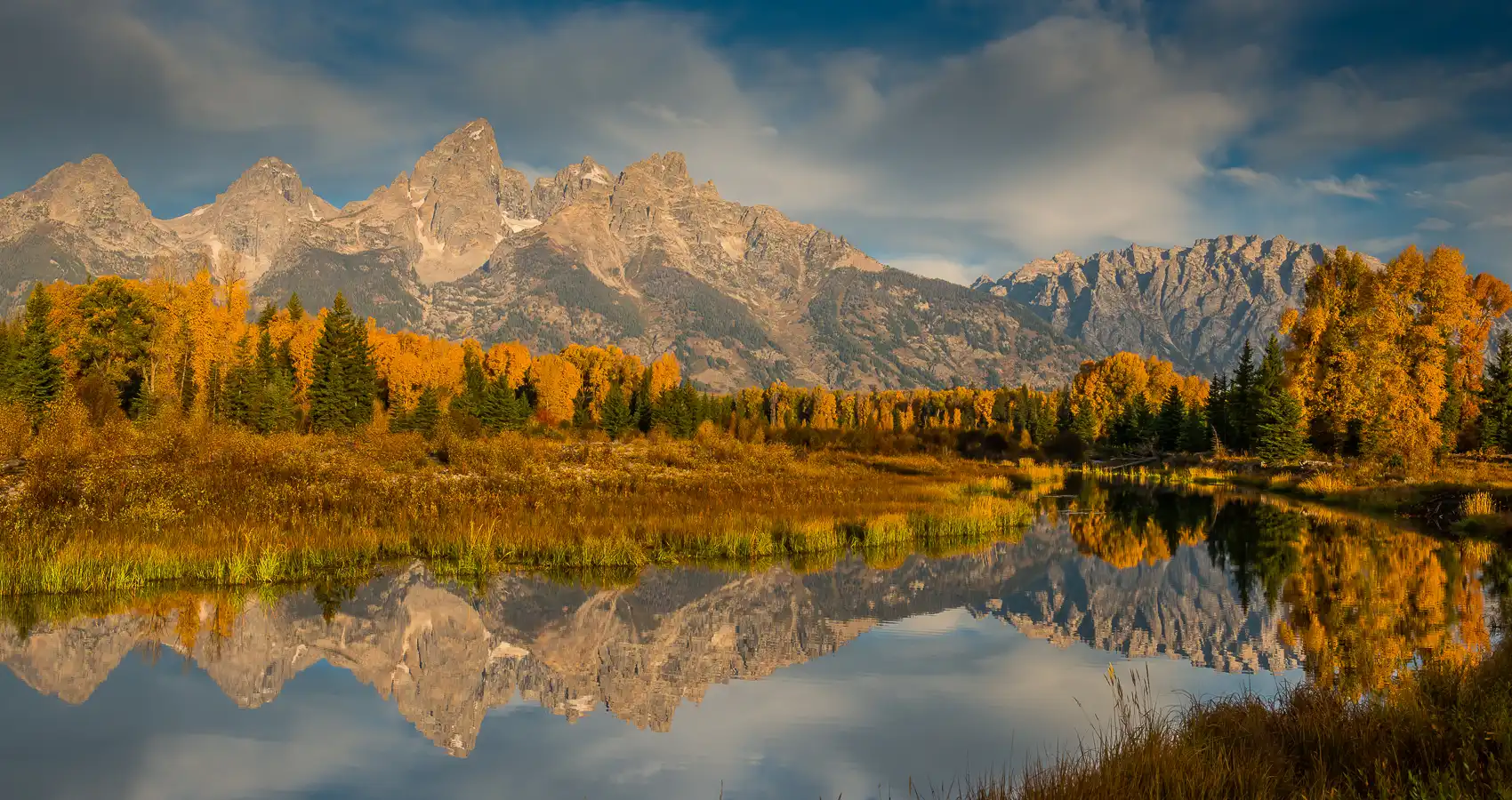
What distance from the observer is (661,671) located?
54.3ft

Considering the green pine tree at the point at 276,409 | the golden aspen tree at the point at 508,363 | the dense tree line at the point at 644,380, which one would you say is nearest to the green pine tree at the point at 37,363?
the dense tree line at the point at 644,380

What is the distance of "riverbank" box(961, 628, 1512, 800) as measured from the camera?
7.60 meters

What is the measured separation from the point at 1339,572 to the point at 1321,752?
2001 centimetres

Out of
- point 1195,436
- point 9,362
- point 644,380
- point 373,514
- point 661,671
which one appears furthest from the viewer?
point 644,380

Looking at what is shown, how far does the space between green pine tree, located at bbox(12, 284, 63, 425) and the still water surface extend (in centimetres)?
6223

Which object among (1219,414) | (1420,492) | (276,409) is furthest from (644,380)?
(1420,492)

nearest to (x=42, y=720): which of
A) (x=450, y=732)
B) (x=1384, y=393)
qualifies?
(x=450, y=732)

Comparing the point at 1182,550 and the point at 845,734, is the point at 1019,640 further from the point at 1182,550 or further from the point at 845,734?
the point at 1182,550

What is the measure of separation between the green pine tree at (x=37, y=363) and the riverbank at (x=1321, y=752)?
7734 centimetres

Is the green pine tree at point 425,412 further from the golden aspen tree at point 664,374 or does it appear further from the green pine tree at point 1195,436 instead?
the green pine tree at point 1195,436

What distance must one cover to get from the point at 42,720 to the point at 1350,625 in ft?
76.9

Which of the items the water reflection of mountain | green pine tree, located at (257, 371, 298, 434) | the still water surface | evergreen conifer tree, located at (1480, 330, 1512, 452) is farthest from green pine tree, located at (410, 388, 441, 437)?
evergreen conifer tree, located at (1480, 330, 1512, 452)

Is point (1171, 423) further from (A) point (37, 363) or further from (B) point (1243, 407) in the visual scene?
(A) point (37, 363)

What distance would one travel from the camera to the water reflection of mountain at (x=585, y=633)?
15.2m
